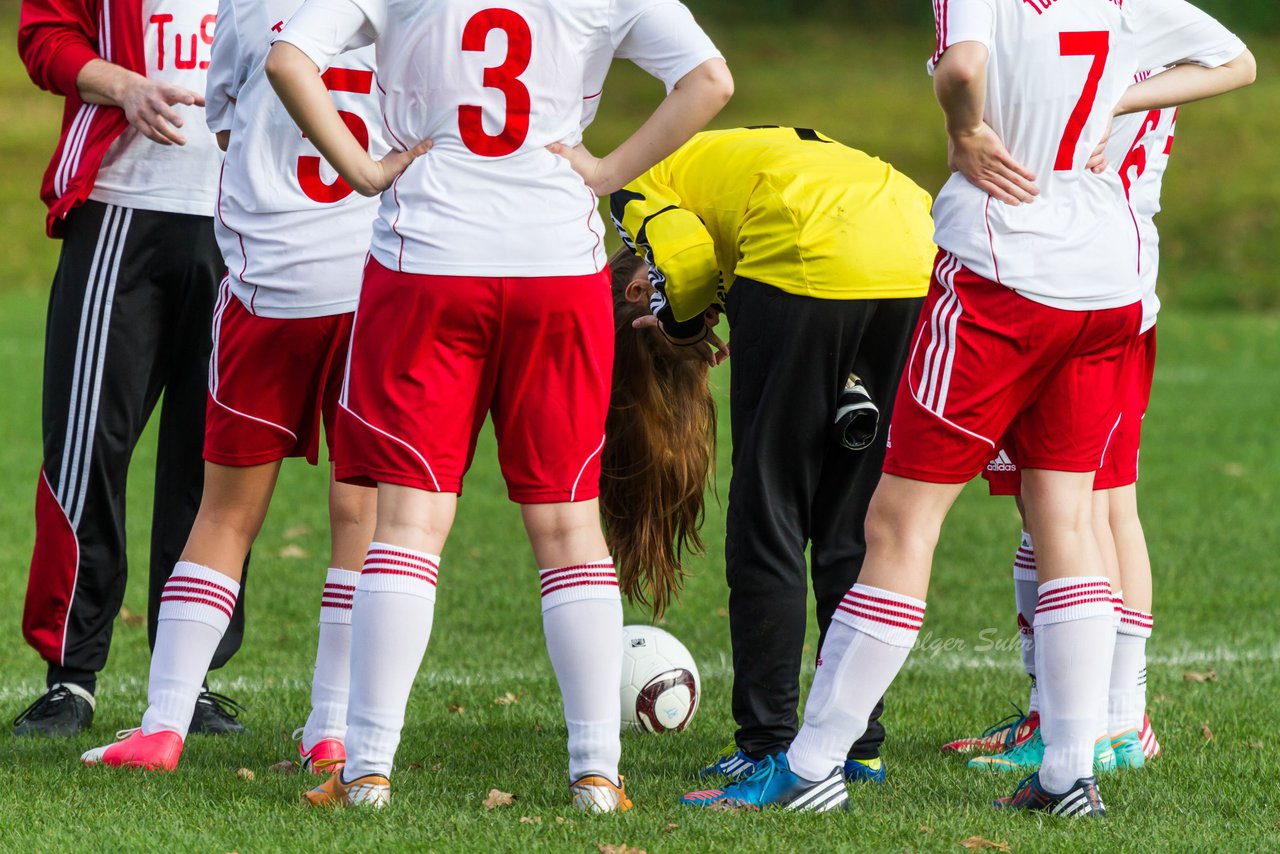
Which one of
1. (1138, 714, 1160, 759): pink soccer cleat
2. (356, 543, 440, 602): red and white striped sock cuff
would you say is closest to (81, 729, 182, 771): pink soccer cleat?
(356, 543, 440, 602): red and white striped sock cuff

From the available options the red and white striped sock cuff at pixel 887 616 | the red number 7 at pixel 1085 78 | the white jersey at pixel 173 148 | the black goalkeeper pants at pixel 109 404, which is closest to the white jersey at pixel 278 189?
the white jersey at pixel 173 148

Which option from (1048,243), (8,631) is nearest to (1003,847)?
(1048,243)

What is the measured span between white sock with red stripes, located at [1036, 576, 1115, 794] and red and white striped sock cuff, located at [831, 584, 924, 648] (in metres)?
0.32

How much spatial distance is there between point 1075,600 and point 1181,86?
1276mm

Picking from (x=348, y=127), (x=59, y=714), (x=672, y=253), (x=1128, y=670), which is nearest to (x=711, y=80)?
(x=672, y=253)

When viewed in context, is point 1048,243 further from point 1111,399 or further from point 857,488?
point 857,488

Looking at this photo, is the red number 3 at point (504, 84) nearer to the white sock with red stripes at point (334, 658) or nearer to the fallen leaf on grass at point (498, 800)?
the white sock with red stripes at point (334, 658)

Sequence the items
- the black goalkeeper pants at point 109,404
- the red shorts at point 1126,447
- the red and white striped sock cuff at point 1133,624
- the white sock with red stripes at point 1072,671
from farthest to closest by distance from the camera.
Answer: the black goalkeeper pants at point 109,404 < the red and white striped sock cuff at point 1133,624 < the red shorts at point 1126,447 < the white sock with red stripes at point 1072,671

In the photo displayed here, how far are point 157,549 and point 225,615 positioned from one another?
32.8 inches

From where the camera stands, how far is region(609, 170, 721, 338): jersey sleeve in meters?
4.24

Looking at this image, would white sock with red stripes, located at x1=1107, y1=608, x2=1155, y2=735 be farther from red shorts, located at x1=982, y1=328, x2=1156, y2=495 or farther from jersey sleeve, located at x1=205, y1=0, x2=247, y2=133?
jersey sleeve, located at x1=205, y1=0, x2=247, y2=133

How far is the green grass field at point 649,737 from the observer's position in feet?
12.0

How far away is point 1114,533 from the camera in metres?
4.69

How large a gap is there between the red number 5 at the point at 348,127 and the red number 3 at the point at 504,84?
0.73 metres
